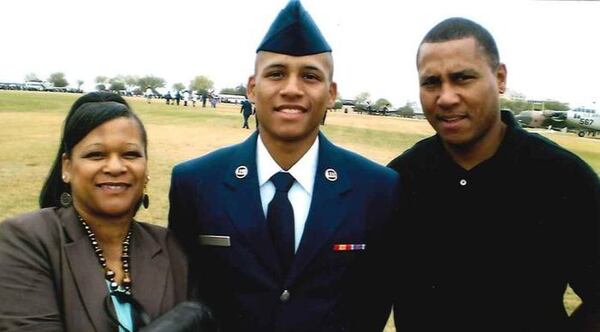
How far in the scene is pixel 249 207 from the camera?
2738 millimetres

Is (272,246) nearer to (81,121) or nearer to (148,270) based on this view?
(148,270)

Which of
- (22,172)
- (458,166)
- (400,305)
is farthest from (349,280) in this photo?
(22,172)

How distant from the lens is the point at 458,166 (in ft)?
9.66

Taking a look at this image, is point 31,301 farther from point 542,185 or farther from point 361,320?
point 542,185

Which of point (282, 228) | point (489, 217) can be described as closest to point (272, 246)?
point (282, 228)

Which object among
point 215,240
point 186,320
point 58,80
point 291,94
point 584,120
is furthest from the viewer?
point 58,80

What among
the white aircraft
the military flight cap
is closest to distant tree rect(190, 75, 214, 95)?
the white aircraft

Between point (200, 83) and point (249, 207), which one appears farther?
point (200, 83)

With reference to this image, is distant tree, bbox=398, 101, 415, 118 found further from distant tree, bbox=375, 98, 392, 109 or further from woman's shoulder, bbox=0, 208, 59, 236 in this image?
woman's shoulder, bbox=0, 208, 59, 236

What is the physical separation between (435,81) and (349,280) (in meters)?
1.10

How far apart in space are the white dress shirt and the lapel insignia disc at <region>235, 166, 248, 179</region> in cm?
7

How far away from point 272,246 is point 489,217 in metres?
1.08

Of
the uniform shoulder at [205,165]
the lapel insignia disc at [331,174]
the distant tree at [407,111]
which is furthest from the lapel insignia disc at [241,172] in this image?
the distant tree at [407,111]

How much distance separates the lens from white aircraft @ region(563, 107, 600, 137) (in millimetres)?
51625
